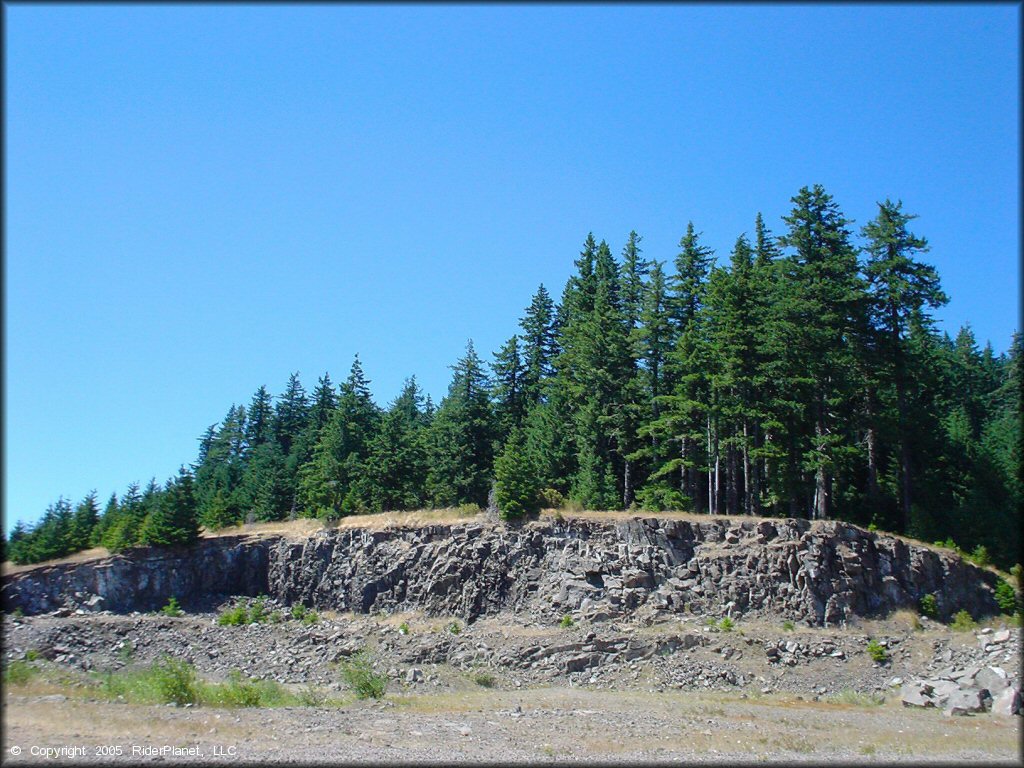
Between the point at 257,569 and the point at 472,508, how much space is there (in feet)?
65.2

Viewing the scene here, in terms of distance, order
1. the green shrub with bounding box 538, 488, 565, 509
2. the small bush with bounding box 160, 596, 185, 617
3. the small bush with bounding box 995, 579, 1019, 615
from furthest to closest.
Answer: the small bush with bounding box 160, 596, 185, 617, the green shrub with bounding box 538, 488, 565, 509, the small bush with bounding box 995, 579, 1019, 615

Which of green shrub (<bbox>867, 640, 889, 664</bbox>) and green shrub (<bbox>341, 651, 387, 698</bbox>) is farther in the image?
green shrub (<bbox>867, 640, 889, 664</bbox>)

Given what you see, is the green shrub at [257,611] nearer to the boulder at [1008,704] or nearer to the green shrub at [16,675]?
the green shrub at [16,675]

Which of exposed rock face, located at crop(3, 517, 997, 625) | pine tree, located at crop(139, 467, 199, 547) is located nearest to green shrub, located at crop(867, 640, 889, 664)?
exposed rock face, located at crop(3, 517, 997, 625)

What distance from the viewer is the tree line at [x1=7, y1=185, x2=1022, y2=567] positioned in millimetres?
42844

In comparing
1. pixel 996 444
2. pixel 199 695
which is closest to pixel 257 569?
pixel 199 695

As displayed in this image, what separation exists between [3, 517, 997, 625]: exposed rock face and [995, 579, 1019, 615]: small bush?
379mm

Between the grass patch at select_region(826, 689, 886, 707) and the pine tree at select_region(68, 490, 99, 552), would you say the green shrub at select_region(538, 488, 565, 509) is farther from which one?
the pine tree at select_region(68, 490, 99, 552)

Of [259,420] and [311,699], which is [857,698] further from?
[259,420]

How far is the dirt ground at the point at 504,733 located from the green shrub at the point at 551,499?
669 inches

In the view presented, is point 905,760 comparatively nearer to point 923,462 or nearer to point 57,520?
point 923,462

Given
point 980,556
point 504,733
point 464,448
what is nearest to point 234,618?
point 464,448

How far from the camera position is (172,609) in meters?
52.9

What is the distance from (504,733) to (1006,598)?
28.5m
